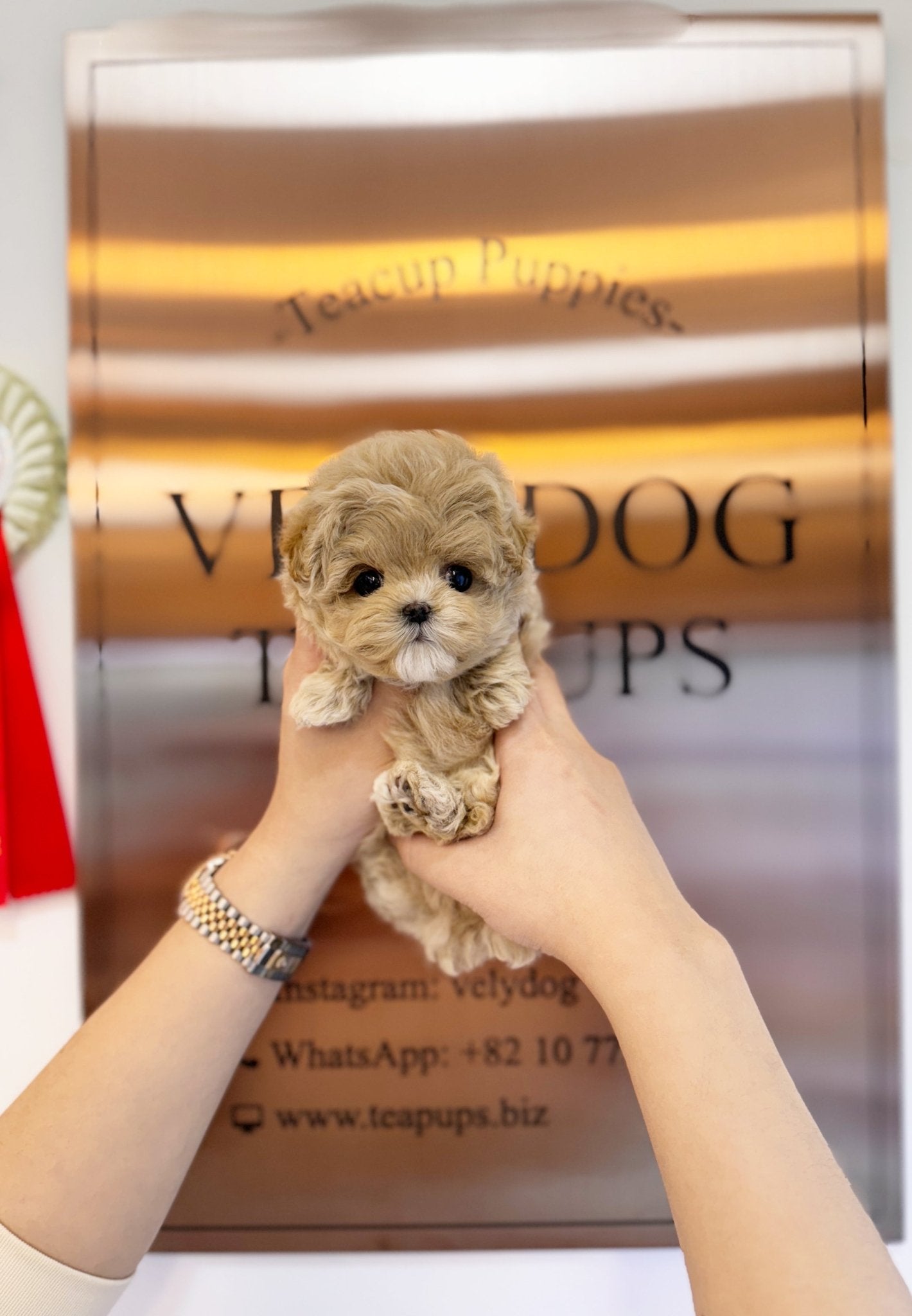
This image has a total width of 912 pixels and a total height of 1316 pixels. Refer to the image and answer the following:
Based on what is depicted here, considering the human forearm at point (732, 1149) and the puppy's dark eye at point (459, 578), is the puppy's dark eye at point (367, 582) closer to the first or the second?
the puppy's dark eye at point (459, 578)

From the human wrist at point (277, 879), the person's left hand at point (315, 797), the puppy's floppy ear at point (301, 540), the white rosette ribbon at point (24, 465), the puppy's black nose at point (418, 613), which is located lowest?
the human wrist at point (277, 879)

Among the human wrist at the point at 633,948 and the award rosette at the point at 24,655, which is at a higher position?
the award rosette at the point at 24,655

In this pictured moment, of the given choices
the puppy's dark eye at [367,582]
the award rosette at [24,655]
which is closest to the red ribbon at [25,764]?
the award rosette at [24,655]

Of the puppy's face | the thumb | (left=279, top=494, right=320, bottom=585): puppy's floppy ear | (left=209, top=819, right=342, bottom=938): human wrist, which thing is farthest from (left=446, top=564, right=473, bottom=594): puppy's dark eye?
(left=209, top=819, right=342, bottom=938): human wrist

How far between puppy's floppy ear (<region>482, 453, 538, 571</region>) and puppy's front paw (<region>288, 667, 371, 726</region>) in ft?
0.77

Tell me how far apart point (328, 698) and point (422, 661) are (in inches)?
6.5

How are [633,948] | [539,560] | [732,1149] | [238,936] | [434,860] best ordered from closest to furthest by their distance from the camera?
1. [732,1149]
2. [633,948]
3. [434,860]
4. [238,936]
5. [539,560]

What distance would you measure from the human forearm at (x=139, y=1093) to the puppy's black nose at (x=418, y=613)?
1.45 feet

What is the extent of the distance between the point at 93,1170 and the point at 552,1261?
0.78 metres

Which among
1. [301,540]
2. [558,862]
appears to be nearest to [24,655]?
[301,540]

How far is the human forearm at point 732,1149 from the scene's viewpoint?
66cm

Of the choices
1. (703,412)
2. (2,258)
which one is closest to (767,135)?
(703,412)

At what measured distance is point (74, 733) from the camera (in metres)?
1.30

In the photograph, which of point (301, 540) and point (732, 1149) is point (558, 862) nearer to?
point (732, 1149)
